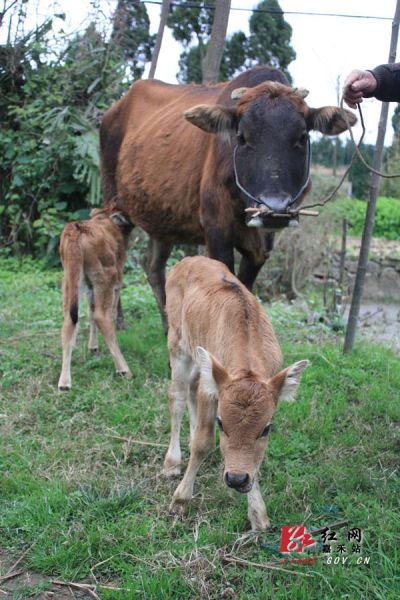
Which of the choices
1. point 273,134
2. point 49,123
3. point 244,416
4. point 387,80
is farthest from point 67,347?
point 49,123

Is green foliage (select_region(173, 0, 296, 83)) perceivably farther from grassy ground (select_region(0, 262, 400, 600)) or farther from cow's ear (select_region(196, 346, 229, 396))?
cow's ear (select_region(196, 346, 229, 396))

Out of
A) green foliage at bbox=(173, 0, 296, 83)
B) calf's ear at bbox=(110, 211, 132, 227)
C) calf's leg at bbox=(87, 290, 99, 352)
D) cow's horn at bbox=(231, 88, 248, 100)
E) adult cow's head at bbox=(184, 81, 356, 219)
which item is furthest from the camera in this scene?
green foliage at bbox=(173, 0, 296, 83)

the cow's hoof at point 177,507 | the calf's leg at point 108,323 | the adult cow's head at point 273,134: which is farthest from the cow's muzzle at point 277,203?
the calf's leg at point 108,323

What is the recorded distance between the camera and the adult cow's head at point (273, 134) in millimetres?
4637

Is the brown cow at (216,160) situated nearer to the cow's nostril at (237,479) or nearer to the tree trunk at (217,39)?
the tree trunk at (217,39)

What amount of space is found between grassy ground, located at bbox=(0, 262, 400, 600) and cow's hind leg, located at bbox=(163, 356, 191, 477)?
14cm

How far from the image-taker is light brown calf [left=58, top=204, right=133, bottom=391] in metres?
5.76

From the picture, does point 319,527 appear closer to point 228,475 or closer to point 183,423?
point 228,475

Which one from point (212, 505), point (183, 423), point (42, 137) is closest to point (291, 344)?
point (183, 423)

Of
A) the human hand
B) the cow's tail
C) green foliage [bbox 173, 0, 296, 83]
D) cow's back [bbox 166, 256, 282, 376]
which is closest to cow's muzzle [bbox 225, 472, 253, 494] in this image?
cow's back [bbox 166, 256, 282, 376]

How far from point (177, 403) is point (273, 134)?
2026mm

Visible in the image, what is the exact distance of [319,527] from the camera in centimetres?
353

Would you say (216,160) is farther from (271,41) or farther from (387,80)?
(271,41)

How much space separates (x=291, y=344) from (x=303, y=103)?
9.19 ft
